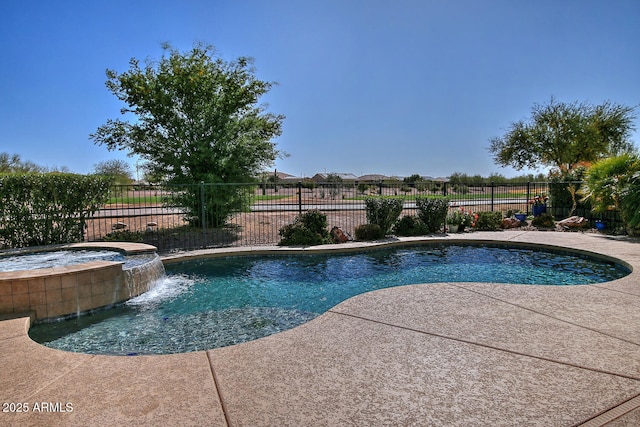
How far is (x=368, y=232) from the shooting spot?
961cm

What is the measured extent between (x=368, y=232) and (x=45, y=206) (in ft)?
24.5

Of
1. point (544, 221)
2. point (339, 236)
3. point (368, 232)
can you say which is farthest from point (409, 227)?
point (544, 221)

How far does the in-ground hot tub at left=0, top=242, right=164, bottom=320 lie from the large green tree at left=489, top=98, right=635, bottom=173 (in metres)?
23.3

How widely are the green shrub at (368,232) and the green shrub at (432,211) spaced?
1.87m

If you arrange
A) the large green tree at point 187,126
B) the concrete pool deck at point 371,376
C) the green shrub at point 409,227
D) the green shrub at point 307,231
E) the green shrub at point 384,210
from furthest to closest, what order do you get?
the large green tree at point 187,126, the green shrub at point 409,227, the green shrub at point 384,210, the green shrub at point 307,231, the concrete pool deck at point 371,376

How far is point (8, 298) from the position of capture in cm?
438

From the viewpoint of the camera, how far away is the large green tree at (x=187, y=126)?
34.8 ft

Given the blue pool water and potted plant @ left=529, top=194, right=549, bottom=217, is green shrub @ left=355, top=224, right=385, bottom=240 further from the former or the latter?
potted plant @ left=529, top=194, right=549, bottom=217

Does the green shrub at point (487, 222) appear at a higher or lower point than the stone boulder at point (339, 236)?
higher

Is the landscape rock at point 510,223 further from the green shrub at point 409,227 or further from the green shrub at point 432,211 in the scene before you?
the green shrub at point 409,227

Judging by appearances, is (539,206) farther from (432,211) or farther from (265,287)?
(265,287)

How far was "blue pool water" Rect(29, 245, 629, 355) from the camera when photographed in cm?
411

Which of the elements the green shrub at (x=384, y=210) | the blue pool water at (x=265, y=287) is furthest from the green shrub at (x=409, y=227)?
the blue pool water at (x=265, y=287)

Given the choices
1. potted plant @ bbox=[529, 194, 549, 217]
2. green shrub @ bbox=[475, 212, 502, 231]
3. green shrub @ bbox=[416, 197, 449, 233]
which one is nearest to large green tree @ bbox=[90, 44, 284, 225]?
green shrub @ bbox=[416, 197, 449, 233]
